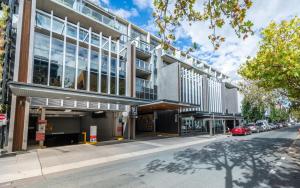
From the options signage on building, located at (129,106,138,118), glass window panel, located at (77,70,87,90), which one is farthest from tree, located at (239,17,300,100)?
glass window panel, located at (77,70,87,90)

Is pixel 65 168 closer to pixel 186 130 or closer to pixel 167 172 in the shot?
pixel 167 172

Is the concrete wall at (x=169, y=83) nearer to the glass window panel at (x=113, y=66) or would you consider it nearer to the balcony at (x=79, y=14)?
the glass window panel at (x=113, y=66)

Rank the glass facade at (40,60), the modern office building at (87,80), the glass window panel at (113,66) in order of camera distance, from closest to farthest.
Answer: the modern office building at (87,80) → the glass facade at (40,60) → the glass window panel at (113,66)

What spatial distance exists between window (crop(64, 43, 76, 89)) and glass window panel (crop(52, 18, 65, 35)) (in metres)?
1.57

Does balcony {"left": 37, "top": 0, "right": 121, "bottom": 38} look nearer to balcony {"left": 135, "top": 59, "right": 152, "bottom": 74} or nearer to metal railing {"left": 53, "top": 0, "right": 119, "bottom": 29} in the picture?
metal railing {"left": 53, "top": 0, "right": 119, "bottom": 29}

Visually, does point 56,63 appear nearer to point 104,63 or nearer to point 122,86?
point 104,63

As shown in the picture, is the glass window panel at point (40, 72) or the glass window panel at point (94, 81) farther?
the glass window panel at point (94, 81)

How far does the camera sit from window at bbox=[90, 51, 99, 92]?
2098 cm

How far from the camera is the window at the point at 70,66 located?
1900cm

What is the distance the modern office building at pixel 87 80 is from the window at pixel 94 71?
0.12 meters

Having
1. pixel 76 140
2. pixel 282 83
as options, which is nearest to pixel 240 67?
pixel 282 83

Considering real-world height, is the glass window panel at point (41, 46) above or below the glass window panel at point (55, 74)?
above

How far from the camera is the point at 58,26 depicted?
1950 centimetres

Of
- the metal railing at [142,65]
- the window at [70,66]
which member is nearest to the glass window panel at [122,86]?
the metal railing at [142,65]
